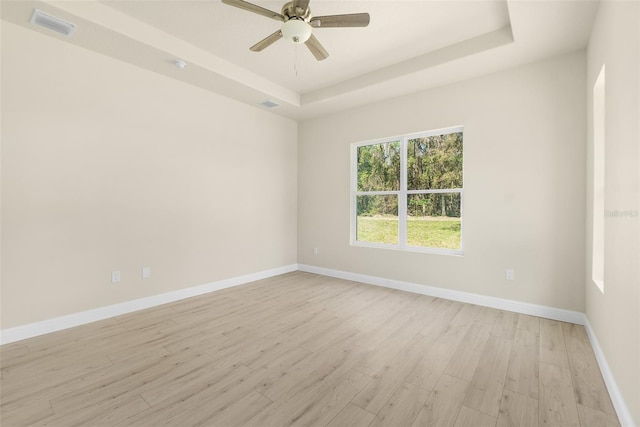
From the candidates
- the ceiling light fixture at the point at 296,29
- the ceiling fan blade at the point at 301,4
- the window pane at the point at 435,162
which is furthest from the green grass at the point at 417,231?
the ceiling fan blade at the point at 301,4

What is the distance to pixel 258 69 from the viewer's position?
374 centimetres

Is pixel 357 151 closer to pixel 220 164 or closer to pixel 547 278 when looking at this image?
pixel 220 164

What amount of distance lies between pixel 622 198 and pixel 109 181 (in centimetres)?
432

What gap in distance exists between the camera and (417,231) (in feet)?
13.4

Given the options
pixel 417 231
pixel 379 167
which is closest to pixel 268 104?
pixel 379 167

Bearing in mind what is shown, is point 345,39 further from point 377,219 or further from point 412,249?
point 412,249

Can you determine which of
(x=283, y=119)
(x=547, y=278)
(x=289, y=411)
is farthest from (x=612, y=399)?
(x=283, y=119)

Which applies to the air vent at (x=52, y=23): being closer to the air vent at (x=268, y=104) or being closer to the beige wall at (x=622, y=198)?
the air vent at (x=268, y=104)

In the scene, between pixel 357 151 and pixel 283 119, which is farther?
pixel 283 119

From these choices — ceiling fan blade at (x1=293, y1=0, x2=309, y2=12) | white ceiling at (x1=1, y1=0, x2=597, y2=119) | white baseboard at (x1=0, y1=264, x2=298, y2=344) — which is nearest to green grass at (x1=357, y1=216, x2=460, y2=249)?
white ceiling at (x1=1, y1=0, x2=597, y2=119)

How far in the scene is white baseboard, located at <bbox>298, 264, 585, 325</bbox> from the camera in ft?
9.70

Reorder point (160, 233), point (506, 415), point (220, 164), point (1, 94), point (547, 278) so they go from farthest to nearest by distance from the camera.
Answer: point (220, 164), point (160, 233), point (547, 278), point (1, 94), point (506, 415)

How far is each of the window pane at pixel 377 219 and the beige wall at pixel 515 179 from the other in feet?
0.93

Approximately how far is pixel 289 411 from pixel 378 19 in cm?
329
